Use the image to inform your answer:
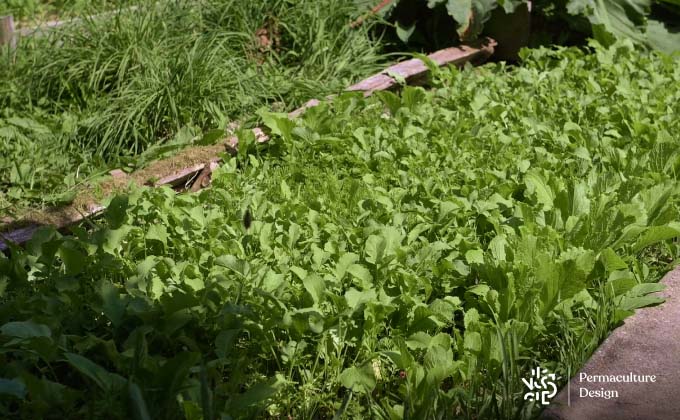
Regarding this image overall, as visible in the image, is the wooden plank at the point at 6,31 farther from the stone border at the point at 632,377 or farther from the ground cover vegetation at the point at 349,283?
the stone border at the point at 632,377

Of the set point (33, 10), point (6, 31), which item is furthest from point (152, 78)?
point (33, 10)

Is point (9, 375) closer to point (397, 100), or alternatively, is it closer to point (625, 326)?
point (625, 326)

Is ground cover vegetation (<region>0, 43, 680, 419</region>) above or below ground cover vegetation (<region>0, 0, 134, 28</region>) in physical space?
above

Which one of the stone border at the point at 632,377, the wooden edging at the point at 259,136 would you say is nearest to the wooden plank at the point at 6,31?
the wooden edging at the point at 259,136

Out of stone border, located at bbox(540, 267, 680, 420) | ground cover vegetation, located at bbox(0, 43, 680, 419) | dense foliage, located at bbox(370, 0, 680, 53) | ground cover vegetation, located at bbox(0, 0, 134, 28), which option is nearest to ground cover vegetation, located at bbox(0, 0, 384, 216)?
dense foliage, located at bbox(370, 0, 680, 53)

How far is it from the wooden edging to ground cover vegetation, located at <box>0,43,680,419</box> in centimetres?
38

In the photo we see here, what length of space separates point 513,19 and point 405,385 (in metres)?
4.73

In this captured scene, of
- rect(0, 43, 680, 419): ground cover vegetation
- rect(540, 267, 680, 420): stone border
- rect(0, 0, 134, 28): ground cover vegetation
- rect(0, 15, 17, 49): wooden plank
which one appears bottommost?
rect(0, 0, 134, 28): ground cover vegetation

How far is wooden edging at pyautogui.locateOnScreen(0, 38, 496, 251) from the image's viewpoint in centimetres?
436

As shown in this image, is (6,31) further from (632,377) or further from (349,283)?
(632,377)

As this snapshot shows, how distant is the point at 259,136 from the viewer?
516 centimetres

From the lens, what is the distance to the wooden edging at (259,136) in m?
4.36

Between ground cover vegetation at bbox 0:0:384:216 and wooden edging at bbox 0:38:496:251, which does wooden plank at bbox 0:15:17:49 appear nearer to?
ground cover vegetation at bbox 0:0:384:216

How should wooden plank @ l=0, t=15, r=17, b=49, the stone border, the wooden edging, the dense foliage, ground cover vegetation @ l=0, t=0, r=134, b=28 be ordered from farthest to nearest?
ground cover vegetation @ l=0, t=0, r=134, b=28
the dense foliage
wooden plank @ l=0, t=15, r=17, b=49
the wooden edging
the stone border
